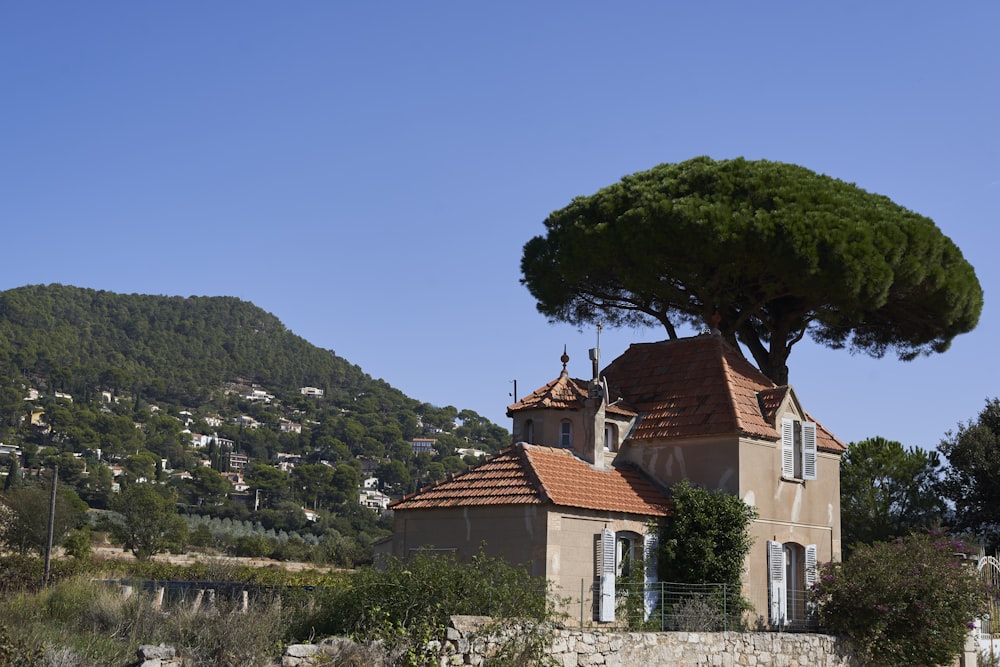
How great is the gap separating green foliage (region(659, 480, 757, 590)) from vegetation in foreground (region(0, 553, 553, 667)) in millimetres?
5608

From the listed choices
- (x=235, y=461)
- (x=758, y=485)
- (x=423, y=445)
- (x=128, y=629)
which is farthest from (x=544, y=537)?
(x=423, y=445)

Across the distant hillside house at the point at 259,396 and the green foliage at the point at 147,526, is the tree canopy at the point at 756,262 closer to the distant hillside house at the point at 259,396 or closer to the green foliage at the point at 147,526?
the green foliage at the point at 147,526

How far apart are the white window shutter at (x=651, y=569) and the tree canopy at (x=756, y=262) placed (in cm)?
714

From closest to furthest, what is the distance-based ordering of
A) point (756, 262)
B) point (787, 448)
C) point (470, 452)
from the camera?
1. point (787, 448)
2. point (756, 262)
3. point (470, 452)

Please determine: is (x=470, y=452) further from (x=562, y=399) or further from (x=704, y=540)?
(x=704, y=540)

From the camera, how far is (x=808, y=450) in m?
26.0

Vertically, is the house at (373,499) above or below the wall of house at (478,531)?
above

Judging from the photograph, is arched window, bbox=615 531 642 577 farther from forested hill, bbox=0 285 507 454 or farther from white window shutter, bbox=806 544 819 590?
forested hill, bbox=0 285 507 454

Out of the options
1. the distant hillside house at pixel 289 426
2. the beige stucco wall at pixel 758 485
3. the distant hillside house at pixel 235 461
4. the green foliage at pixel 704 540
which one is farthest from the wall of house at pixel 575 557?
the distant hillside house at pixel 289 426

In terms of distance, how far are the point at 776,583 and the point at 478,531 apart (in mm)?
7342

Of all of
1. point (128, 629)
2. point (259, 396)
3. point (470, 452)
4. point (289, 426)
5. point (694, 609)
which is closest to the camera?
point (128, 629)

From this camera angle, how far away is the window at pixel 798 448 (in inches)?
1010

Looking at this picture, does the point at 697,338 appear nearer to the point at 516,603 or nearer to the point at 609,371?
the point at 609,371

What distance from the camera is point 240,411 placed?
173125 mm
